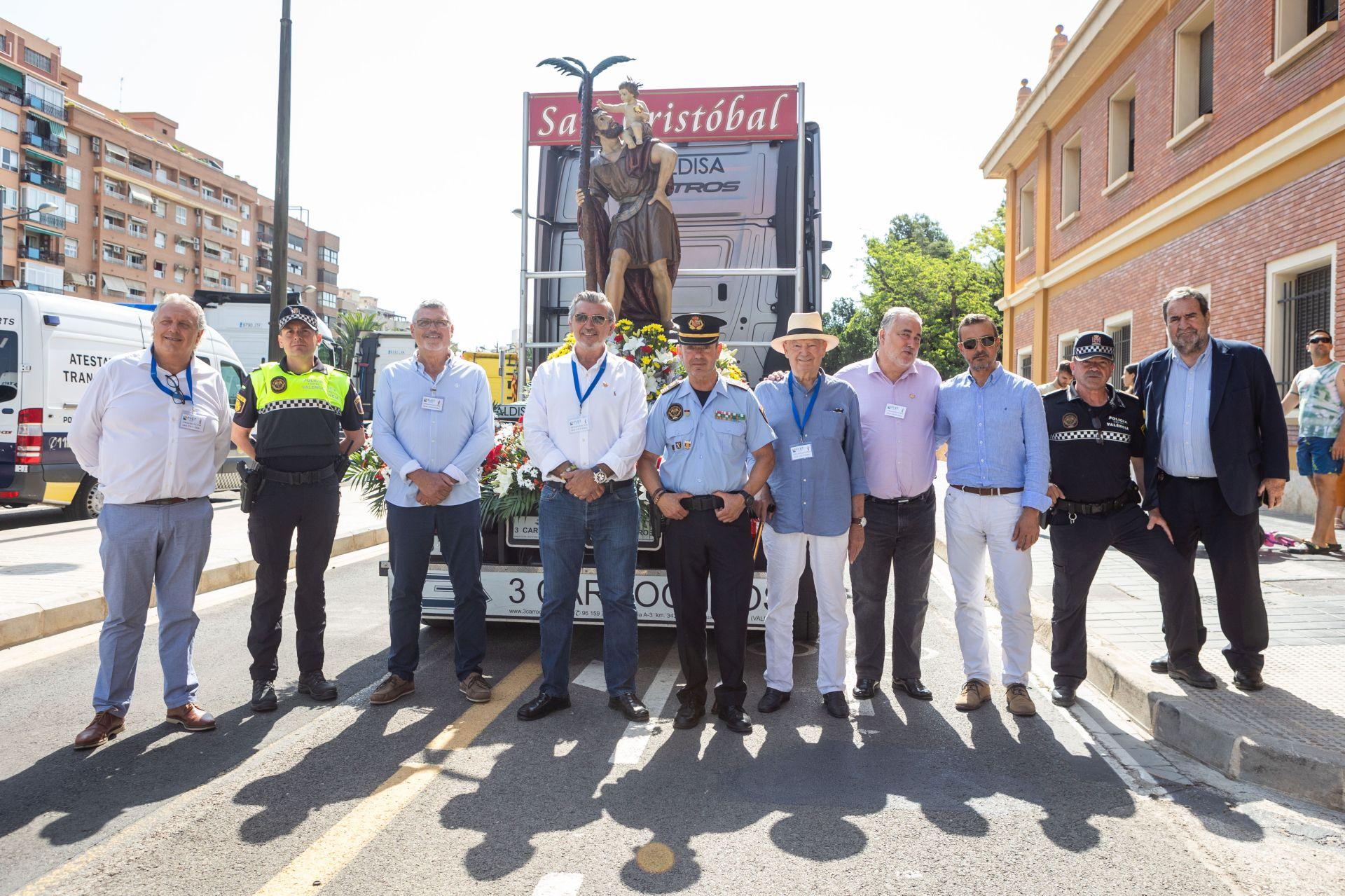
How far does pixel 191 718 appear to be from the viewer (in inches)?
174

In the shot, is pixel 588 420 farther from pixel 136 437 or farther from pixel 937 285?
pixel 937 285

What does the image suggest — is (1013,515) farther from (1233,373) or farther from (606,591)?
(606,591)

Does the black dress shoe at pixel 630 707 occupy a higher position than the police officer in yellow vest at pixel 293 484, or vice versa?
the police officer in yellow vest at pixel 293 484

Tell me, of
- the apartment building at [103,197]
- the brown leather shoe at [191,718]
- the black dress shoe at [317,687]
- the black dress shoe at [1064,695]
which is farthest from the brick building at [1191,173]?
the apartment building at [103,197]

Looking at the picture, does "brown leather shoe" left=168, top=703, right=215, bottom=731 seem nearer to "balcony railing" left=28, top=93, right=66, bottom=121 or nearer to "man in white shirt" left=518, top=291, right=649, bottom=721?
"man in white shirt" left=518, top=291, right=649, bottom=721

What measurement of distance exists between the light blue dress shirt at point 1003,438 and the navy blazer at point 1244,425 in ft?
2.54

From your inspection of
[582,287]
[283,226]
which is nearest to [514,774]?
[582,287]

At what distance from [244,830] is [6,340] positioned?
32.5ft

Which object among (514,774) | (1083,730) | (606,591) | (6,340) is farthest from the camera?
(6,340)

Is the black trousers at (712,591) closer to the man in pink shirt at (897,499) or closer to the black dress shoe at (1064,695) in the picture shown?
the man in pink shirt at (897,499)

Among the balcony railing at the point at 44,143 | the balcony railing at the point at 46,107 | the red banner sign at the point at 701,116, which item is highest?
the balcony railing at the point at 46,107

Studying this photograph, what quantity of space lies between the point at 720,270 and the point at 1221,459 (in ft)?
15.5

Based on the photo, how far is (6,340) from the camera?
11.0 m

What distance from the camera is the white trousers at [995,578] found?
16.2 feet
